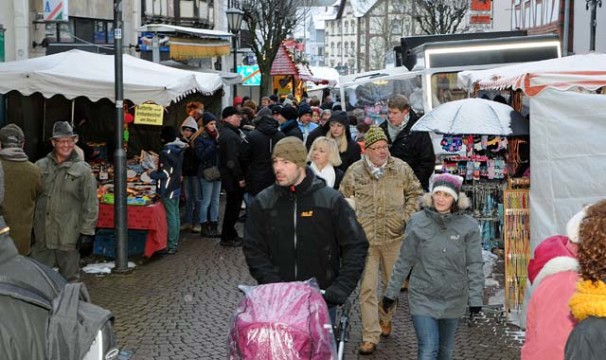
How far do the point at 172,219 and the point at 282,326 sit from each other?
25.3 ft

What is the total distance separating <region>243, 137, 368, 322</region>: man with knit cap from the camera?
18.6 feet

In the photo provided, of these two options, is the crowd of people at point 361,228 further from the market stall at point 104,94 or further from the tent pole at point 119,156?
the tent pole at point 119,156

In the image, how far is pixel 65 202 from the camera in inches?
346

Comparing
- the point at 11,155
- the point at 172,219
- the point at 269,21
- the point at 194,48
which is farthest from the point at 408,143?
the point at 269,21

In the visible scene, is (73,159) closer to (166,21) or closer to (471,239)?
(471,239)

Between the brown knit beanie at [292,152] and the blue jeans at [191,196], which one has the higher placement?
the brown knit beanie at [292,152]

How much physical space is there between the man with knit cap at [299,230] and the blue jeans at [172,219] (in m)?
6.53

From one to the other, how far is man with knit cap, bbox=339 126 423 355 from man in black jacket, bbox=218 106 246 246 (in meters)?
5.18

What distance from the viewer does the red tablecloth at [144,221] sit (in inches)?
458

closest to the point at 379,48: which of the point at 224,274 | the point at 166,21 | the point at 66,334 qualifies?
the point at 166,21

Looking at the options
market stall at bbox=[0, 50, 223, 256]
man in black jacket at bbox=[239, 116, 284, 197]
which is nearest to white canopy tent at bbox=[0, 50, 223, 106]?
market stall at bbox=[0, 50, 223, 256]

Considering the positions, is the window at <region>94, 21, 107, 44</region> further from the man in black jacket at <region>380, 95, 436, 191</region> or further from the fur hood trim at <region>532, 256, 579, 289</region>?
the fur hood trim at <region>532, 256, 579, 289</region>

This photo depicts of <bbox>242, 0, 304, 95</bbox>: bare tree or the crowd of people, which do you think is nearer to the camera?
the crowd of people

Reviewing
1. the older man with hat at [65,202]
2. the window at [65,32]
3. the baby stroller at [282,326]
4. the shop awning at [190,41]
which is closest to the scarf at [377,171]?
the baby stroller at [282,326]
